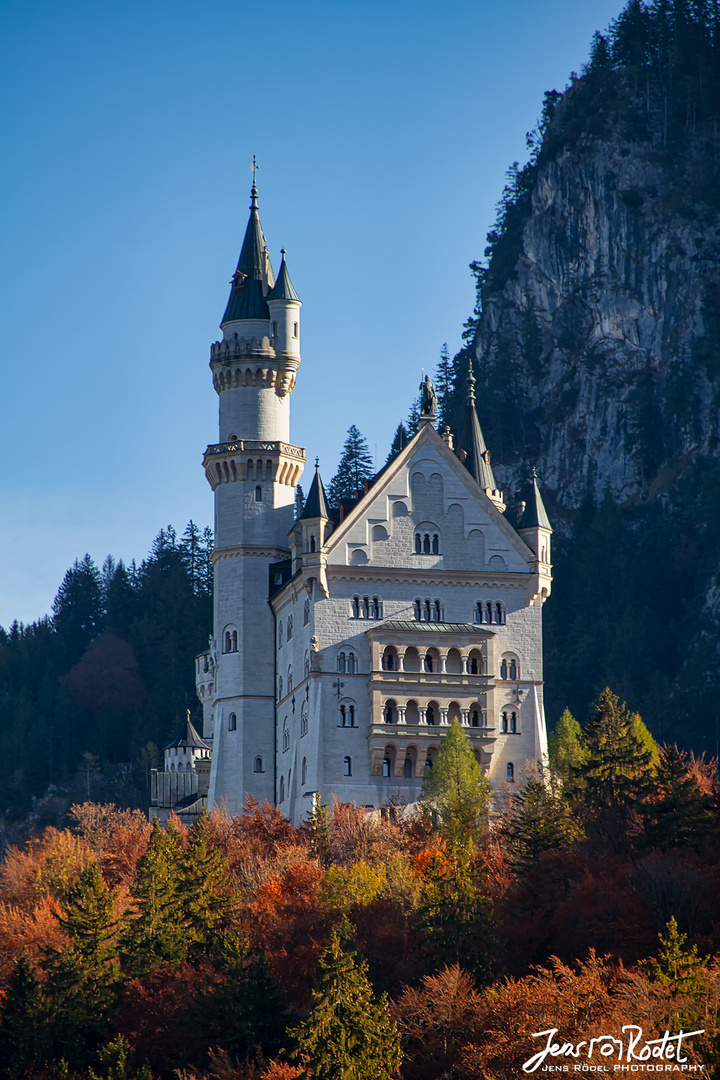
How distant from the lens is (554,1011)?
52656 mm

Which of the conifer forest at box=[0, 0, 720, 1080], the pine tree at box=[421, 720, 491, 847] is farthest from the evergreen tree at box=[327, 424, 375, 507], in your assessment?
the pine tree at box=[421, 720, 491, 847]

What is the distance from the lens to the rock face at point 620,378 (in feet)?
454

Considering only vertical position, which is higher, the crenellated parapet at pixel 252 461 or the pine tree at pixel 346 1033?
the crenellated parapet at pixel 252 461

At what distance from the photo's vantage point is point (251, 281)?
103312 mm

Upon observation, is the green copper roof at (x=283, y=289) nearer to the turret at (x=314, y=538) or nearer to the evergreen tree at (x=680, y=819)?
the turret at (x=314, y=538)

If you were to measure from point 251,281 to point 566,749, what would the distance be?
30198 millimetres

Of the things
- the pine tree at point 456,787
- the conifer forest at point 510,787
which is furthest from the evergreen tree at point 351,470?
the pine tree at point 456,787

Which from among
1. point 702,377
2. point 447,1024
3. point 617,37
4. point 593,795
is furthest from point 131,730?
point 447,1024

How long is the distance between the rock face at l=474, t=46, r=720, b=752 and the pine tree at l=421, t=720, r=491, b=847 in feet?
146

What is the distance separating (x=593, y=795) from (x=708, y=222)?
289 ft

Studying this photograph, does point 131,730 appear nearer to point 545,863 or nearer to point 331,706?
point 331,706

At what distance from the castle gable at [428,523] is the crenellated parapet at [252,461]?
30.5 feet

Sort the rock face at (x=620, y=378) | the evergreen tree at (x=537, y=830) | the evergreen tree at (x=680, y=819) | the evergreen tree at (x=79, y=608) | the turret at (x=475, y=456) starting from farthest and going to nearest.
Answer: the evergreen tree at (x=79, y=608) < the rock face at (x=620, y=378) < the turret at (x=475, y=456) < the evergreen tree at (x=537, y=830) < the evergreen tree at (x=680, y=819)

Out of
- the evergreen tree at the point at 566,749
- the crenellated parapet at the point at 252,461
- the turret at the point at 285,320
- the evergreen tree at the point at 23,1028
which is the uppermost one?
the turret at the point at 285,320
